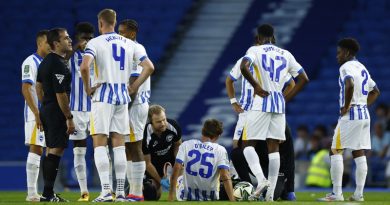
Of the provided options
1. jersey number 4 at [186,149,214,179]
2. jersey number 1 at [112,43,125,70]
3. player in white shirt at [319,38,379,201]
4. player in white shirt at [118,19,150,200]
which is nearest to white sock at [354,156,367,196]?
player in white shirt at [319,38,379,201]

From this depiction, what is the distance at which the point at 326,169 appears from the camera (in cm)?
2041

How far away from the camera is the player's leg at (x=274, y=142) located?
11.8 metres

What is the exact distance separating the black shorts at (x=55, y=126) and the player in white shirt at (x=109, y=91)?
0.60 m

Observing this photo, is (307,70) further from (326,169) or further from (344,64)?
(344,64)

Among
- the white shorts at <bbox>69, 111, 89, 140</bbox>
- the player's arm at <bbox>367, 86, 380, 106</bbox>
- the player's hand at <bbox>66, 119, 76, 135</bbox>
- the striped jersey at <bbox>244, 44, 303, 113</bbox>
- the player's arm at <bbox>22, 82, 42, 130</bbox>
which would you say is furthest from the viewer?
the player's arm at <bbox>367, 86, 380, 106</bbox>

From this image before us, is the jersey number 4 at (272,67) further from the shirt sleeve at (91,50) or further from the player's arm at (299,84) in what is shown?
the shirt sleeve at (91,50)

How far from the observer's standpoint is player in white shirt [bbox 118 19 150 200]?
11289 millimetres

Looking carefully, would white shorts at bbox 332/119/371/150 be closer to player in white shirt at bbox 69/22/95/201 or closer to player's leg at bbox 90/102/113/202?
player in white shirt at bbox 69/22/95/201

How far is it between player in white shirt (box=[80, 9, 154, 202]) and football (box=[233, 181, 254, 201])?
156 cm

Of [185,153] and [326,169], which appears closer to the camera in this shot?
[185,153]

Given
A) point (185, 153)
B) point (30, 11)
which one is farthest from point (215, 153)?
point (30, 11)

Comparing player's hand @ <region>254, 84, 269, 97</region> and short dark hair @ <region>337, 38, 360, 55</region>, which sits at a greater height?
short dark hair @ <region>337, 38, 360, 55</region>

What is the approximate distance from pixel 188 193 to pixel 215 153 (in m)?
0.59

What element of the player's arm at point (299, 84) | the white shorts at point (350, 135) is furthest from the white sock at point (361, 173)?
the player's arm at point (299, 84)
